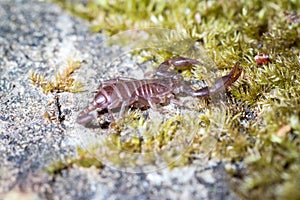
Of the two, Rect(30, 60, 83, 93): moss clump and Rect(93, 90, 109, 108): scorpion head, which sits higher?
Rect(30, 60, 83, 93): moss clump

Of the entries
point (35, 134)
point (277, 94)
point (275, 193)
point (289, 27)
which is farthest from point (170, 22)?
point (275, 193)

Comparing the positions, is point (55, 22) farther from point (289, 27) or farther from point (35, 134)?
point (289, 27)

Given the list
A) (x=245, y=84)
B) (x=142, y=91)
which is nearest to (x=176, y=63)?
(x=142, y=91)

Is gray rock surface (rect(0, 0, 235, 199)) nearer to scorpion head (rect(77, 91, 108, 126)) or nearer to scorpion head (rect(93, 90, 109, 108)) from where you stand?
scorpion head (rect(77, 91, 108, 126))

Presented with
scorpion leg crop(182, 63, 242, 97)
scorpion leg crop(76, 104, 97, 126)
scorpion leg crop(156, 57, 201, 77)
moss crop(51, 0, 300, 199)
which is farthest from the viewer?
scorpion leg crop(156, 57, 201, 77)

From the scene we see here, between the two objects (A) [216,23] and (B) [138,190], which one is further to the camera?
(A) [216,23]

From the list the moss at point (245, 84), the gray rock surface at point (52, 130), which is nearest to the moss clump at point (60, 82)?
the gray rock surface at point (52, 130)

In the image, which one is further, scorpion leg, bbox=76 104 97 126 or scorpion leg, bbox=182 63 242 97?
scorpion leg, bbox=182 63 242 97

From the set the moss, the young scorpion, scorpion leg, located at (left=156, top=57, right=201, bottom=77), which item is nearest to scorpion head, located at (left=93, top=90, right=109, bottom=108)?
the young scorpion
